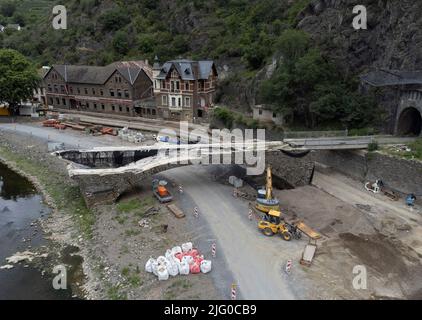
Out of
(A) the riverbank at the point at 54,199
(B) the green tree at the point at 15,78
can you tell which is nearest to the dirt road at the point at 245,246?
(A) the riverbank at the point at 54,199

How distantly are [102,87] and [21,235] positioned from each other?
4653cm

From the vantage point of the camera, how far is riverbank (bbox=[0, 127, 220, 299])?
24.7 metres

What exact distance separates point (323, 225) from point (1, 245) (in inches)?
1167

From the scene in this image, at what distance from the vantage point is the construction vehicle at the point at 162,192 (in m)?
36.7

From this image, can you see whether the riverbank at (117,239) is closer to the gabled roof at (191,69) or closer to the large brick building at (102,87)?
the gabled roof at (191,69)

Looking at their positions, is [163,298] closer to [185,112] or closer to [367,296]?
[367,296]

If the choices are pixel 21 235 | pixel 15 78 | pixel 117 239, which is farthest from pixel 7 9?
pixel 117 239

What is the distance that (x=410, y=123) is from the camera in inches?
1789

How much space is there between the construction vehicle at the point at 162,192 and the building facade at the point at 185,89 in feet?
92.4

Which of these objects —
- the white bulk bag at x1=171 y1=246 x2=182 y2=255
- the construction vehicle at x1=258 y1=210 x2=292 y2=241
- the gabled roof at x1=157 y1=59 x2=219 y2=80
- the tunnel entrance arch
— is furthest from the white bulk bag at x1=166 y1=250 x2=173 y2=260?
the gabled roof at x1=157 y1=59 x2=219 y2=80

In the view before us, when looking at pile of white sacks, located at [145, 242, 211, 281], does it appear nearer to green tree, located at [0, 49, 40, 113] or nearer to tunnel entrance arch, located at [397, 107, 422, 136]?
tunnel entrance arch, located at [397, 107, 422, 136]

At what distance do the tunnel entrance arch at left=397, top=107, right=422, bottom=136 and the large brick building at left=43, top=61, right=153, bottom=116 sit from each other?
46935 mm

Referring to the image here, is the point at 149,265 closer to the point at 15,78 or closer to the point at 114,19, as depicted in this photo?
the point at 15,78

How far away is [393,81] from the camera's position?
1654 inches
